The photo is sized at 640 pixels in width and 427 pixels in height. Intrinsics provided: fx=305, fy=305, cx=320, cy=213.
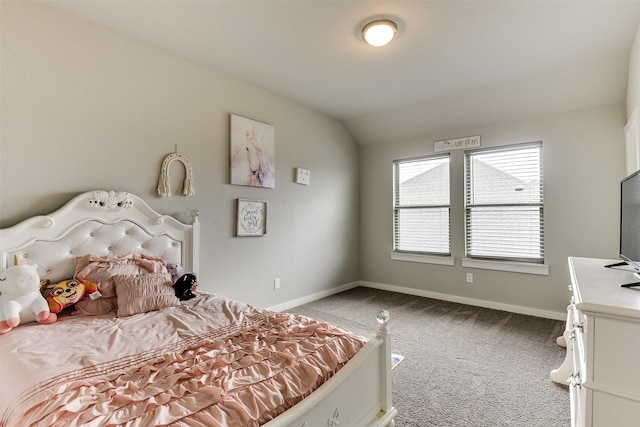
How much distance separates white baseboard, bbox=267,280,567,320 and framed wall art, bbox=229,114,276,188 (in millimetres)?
1485

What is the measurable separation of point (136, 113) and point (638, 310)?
314cm

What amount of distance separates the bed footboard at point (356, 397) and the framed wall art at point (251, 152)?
218cm

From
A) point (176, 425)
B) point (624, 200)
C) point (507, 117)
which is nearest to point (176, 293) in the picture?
point (176, 425)

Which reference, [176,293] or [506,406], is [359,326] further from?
[176,293]

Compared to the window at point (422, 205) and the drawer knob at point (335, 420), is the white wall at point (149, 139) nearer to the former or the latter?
the window at point (422, 205)

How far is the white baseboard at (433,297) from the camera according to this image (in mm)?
3385

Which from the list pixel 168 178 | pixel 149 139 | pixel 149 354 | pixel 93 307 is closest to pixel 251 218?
pixel 168 178

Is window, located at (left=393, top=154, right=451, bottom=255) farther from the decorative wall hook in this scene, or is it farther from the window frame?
the decorative wall hook

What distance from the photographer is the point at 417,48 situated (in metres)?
2.55

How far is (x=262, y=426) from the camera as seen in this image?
3.08ft

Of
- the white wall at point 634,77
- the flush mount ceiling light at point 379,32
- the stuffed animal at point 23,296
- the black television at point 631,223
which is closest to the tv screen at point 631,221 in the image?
the black television at point 631,223

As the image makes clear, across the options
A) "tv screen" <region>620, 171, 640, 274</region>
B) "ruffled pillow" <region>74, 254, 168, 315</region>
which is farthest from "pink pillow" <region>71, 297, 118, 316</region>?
"tv screen" <region>620, 171, 640, 274</region>

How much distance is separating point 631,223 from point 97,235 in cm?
335

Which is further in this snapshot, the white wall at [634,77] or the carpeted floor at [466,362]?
the white wall at [634,77]
